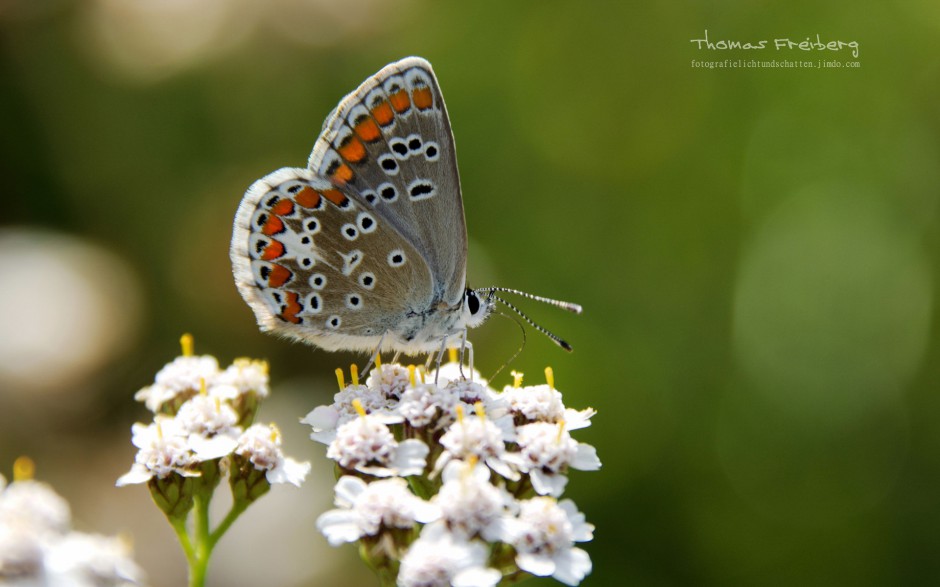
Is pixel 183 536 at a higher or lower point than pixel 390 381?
lower

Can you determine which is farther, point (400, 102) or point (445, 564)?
point (400, 102)

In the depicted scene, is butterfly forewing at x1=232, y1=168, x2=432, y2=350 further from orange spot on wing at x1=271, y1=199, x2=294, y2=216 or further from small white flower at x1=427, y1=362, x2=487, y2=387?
small white flower at x1=427, y1=362, x2=487, y2=387

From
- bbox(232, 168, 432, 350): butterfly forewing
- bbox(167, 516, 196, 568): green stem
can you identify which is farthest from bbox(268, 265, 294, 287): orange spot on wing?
bbox(167, 516, 196, 568): green stem

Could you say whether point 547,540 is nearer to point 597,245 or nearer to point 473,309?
point 473,309

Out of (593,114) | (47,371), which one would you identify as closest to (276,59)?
(593,114)

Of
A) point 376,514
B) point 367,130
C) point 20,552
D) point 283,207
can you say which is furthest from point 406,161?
point 20,552
